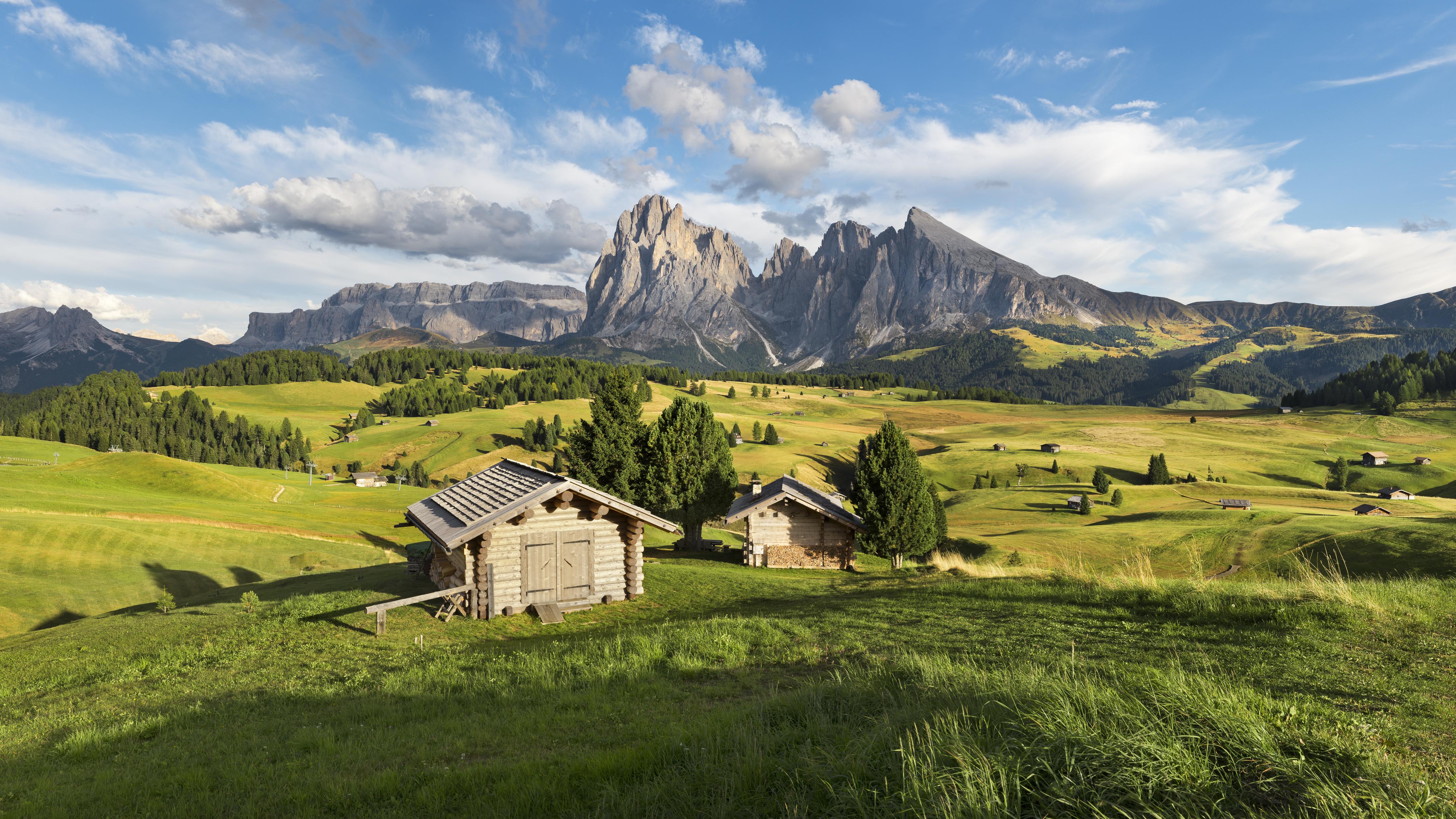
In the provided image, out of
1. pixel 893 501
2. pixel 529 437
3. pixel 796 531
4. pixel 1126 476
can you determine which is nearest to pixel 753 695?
pixel 796 531

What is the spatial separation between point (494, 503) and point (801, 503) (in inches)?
776

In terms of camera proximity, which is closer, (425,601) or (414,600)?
(414,600)

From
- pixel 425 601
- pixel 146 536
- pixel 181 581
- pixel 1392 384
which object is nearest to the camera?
pixel 425 601

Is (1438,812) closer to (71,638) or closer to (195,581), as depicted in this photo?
(71,638)

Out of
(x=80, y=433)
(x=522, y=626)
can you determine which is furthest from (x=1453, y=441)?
(x=80, y=433)

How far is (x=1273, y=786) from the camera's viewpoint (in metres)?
4.54

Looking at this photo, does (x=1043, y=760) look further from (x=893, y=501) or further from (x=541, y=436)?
(x=541, y=436)

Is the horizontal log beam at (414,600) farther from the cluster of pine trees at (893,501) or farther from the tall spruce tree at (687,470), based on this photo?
the cluster of pine trees at (893,501)

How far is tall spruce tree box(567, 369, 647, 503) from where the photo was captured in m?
43.2

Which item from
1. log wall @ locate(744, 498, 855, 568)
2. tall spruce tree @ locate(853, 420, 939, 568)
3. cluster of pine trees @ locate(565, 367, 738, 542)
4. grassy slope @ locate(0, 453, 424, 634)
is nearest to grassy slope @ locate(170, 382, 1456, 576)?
tall spruce tree @ locate(853, 420, 939, 568)

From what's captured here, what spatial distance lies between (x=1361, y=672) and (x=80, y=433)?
21815 cm

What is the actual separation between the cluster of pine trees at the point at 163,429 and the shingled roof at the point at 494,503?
159924mm

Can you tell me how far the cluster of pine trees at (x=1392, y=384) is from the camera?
167500 mm

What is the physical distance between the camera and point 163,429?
164 meters
